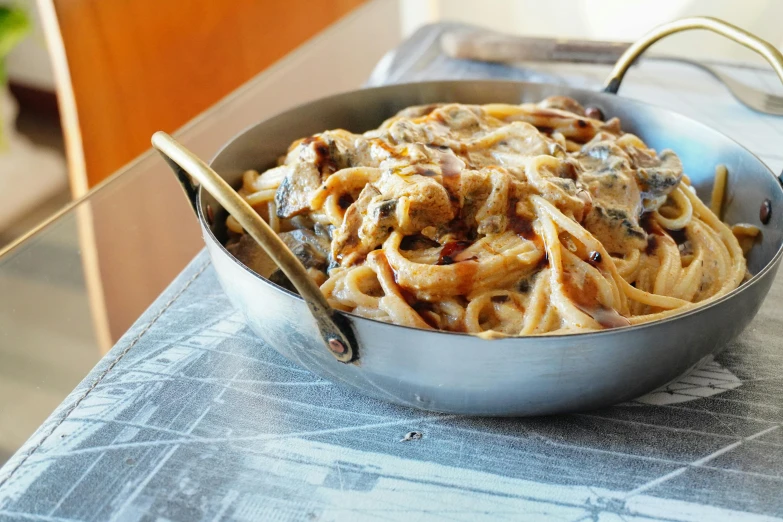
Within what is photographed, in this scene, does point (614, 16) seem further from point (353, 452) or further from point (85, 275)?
point (353, 452)

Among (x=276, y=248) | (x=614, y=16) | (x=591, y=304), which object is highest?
(x=276, y=248)

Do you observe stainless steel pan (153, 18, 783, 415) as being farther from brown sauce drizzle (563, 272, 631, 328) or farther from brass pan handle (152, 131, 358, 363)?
brown sauce drizzle (563, 272, 631, 328)

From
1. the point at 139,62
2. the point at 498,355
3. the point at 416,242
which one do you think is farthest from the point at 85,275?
the point at 139,62

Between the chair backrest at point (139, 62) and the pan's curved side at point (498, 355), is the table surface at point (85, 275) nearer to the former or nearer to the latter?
the pan's curved side at point (498, 355)

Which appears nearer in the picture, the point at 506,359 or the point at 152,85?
the point at 506,359

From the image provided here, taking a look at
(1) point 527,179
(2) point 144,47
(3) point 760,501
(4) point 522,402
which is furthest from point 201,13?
(3) point 760,501

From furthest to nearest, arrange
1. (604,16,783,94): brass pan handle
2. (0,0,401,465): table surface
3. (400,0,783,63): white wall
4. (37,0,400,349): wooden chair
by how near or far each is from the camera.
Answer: (400,0,783,63): white wall
(37,0,400,349): wooden chair
(604,16,783,94): brass pan handle
(0,0,401,465): table surface

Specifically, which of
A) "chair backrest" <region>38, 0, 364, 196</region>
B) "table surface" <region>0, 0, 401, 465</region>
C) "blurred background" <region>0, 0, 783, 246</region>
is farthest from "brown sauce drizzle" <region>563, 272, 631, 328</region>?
"chair backrest" <region>38, 0, 364, 196</region>
